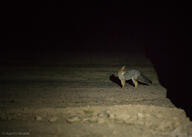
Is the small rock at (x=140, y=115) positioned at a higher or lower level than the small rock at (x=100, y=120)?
higher

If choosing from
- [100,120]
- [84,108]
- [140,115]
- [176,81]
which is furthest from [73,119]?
[176,81]

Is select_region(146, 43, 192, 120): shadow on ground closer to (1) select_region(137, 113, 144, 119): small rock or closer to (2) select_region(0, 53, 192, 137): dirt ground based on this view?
(2) select_region(0, 53, 192, 137): dirt ground

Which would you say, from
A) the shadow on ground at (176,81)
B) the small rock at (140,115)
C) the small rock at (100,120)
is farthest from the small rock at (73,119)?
the shadow on ground at (176,81)

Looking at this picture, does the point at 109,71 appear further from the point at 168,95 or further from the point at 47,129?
the point at 47,129

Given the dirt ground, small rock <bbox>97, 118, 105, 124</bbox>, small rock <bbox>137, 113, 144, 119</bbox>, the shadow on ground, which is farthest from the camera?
the shadow on ground

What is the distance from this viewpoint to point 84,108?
6.05 metres

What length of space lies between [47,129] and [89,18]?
41.3 meters

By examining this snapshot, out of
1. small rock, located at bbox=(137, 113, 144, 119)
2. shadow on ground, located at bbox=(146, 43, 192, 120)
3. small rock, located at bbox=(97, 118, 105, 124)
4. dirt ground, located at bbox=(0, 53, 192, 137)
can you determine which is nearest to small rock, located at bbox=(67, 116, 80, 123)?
dirt ground, located at bbox=(0, 53, 192, 137)

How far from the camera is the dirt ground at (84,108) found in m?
4.87

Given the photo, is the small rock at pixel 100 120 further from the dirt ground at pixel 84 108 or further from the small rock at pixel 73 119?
the small rock at pixel 73 119

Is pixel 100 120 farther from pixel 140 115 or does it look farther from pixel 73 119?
pixel 140 115

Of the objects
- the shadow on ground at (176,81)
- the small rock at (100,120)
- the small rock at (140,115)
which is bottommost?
the small rock at (100,120)

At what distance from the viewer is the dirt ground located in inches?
192

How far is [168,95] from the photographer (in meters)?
7.42
